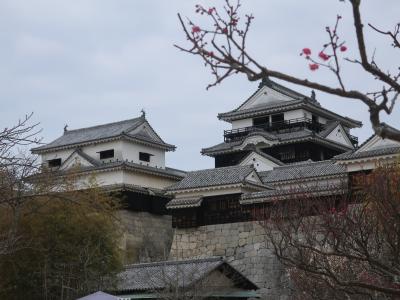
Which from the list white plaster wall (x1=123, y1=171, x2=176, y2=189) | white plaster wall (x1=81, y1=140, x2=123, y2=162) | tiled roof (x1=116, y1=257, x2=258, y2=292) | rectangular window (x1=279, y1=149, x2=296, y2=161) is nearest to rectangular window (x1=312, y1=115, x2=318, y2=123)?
rectangular window (x1=279, y1=149, x2=296, y2=161)

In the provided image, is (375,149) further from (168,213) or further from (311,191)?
(168,213)

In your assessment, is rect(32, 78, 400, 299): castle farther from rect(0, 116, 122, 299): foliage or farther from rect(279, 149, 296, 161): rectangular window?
rect(0, 116, 122, 299): foliage

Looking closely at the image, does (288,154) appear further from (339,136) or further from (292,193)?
(292,193)

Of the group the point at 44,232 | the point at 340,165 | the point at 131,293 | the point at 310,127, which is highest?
the point at 310,127

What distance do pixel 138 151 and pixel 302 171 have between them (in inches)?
361

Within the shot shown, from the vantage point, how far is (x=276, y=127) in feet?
107

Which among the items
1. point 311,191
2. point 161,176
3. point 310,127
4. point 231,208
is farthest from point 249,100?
point 311,191

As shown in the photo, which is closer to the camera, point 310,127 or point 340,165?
point 340,165

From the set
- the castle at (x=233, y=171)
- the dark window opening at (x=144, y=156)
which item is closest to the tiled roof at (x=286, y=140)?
the castle at (x=233, y=171)

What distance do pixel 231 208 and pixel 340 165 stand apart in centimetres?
411

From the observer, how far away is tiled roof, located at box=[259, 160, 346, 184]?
23.3 m

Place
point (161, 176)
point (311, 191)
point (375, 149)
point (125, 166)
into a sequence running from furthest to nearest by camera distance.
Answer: point (161, 176)
point (125, 166)
point (375, 149)
point (311, 191)

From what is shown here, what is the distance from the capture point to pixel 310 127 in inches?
1273

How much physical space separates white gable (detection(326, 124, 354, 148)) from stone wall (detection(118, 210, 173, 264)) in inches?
350
